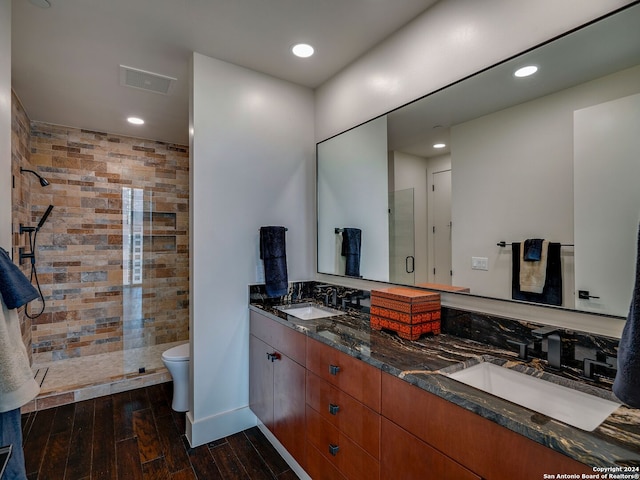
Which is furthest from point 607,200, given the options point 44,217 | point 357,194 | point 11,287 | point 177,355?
point 44,217

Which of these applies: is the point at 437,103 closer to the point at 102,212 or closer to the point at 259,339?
the point at 259,339

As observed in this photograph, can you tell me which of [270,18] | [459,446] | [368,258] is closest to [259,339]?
[368,258]

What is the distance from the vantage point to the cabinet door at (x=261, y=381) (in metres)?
2.15

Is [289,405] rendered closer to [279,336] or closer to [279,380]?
[279,380]

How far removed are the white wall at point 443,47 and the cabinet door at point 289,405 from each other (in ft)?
5.66

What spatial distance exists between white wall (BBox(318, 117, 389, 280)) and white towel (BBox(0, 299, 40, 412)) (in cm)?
185

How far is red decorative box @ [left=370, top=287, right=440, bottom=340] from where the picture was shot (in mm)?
1602

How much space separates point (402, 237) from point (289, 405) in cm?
123

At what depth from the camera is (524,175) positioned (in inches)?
56.4

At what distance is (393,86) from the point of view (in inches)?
80.4

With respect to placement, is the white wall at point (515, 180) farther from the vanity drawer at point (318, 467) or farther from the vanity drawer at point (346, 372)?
the vanity drawer at point (318, 467)

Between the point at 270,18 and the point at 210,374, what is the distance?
7.57ft

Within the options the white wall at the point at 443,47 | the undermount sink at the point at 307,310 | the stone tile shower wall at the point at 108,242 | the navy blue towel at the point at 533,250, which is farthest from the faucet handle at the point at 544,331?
the stone tile shower wall at the point at 108,242

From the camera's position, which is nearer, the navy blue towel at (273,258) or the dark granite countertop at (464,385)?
the dark granite countertop at (464,385)
